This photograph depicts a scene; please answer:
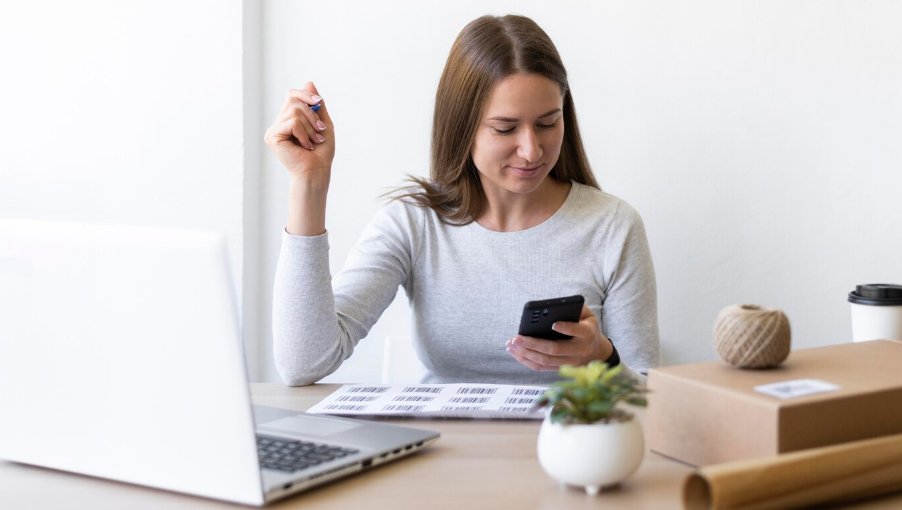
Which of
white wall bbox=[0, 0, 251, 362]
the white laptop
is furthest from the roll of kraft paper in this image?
white wall bbox=[0, 0, 251, 362]

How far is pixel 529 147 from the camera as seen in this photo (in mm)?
1516

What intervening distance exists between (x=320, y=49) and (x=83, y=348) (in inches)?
51.2

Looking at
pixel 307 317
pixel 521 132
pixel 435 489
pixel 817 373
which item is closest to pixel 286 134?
pixel 307 317

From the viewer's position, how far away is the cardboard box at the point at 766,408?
0.81 metres

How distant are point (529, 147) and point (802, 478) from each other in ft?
2.78

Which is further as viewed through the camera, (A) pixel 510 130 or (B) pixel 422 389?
(A) pixel 510 130

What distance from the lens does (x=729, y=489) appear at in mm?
725

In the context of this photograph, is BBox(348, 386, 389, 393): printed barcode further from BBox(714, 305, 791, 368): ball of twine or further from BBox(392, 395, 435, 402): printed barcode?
BBox(714, 305, 791, 368): ball of twine

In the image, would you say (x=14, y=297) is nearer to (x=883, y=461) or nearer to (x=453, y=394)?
(x=453, y=394)

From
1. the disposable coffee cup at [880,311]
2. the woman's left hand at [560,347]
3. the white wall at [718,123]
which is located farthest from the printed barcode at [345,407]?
the white wall at [718,123]

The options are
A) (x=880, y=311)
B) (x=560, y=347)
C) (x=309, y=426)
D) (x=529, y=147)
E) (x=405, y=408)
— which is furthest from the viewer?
(x=529, y=147)

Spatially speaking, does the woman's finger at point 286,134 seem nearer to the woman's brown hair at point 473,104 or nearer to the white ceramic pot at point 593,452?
the woman's brown hair at point 473,104

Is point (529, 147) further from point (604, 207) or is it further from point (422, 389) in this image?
point (422, 389)

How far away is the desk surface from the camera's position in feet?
2.70
